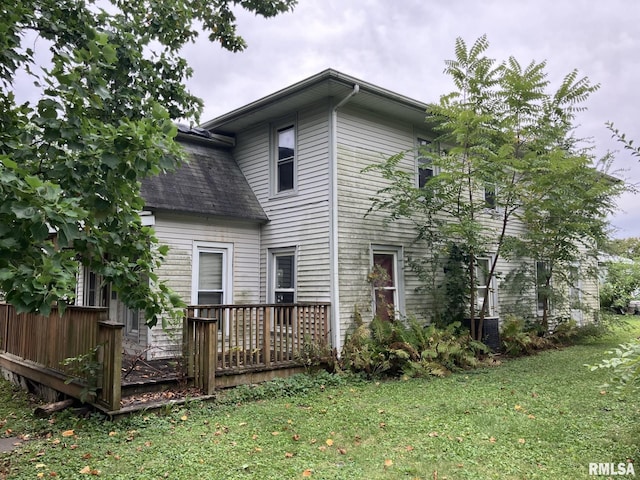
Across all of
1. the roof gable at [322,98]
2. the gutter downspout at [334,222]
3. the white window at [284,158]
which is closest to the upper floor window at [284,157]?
the white window at [284,158]

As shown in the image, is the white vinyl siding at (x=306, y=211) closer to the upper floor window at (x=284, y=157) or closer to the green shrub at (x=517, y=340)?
the upper floor window at (x=284, y=157)

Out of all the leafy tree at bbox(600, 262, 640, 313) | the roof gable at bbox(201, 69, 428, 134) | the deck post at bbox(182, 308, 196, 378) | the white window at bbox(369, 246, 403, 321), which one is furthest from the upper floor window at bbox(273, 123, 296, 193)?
the leafy tree at bbox(600, 262, 640, 313)

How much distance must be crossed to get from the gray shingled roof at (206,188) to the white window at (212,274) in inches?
29.3

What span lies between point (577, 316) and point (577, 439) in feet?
40.1

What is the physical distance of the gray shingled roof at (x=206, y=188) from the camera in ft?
27.0

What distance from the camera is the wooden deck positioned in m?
5.48

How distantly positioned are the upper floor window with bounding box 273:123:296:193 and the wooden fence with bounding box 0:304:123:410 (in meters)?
4.80

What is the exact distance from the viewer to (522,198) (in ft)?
Answer: 29.9

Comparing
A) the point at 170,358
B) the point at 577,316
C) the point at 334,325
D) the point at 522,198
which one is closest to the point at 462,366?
the point at 334,325

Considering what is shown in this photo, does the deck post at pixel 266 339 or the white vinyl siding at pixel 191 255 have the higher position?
the white vinyl siding at pixel 191 255

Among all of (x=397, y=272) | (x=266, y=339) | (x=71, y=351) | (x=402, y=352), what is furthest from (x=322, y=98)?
(x=71, y=351)

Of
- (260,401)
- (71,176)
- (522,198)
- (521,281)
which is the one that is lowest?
(260,401)

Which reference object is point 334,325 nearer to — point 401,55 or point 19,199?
A: point 19,199

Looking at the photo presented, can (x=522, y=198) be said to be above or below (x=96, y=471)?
above
